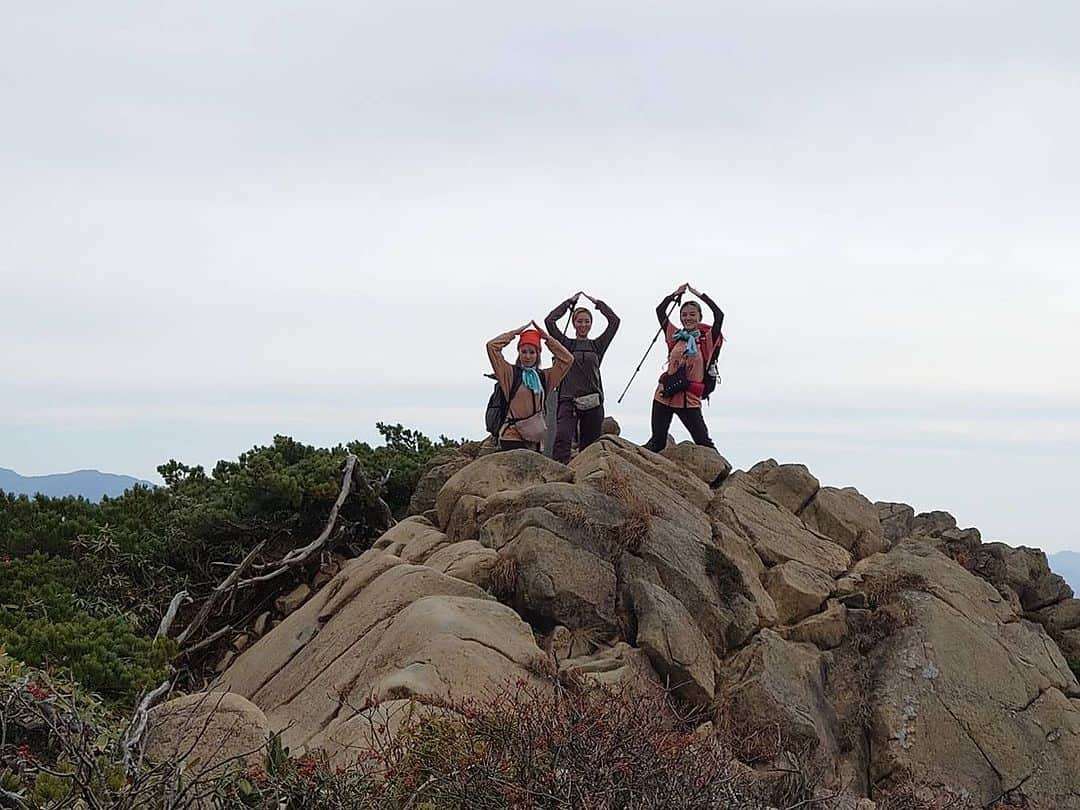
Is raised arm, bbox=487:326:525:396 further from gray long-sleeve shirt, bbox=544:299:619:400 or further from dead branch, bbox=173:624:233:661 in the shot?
dead branch, bbox=173:624:233:661

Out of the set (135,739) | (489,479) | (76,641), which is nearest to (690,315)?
(489,479)

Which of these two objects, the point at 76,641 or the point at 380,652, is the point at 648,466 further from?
the point at 76,641

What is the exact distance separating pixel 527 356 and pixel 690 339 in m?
2.28

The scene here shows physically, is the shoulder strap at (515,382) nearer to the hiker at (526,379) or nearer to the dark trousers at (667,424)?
the hiker at (526,379)

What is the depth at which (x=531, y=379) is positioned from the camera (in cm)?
1482

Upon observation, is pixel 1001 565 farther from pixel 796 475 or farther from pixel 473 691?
pixel 473 691

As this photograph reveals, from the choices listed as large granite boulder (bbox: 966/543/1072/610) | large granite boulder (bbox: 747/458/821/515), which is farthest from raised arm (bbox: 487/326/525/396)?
large granite boulder (bbox: 966/543/1072/610)

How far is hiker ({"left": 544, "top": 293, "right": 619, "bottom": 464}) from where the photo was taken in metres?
15.5

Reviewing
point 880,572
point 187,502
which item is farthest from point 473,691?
point 187,502

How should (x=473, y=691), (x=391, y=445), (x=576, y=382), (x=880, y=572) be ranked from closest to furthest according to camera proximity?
(x=473, y=691) → (x=880, y=572) → (x=576, y=382) → (x=391, y=445)

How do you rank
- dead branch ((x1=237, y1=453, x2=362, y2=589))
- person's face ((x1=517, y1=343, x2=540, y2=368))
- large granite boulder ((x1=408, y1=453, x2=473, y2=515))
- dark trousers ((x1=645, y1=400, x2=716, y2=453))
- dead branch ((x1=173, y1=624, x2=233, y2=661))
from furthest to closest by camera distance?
1. dark trousers ((x1=645, y1=400, x2=716, y2=453))
2. large granite boulder ((x1=408, y1=453, x2=473, y2=515))
3. dead branch ((x1=237, y1=453, x2=362, y2=589))
4. person's face ((x1=517, y1=343, x2=540, y2=368))
5. dead branch ((x1=173, y1=624, x2=233, y2=661))

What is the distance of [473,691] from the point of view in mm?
9258

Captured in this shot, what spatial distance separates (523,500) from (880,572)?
4.54 meters

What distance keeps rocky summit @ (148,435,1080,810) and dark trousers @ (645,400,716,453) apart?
0.82m
